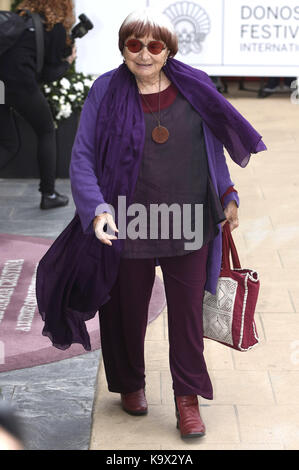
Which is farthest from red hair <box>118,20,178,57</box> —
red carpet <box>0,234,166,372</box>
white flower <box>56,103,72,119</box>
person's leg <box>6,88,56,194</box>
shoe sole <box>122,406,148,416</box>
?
white flower <box>56,103,72,119</box>

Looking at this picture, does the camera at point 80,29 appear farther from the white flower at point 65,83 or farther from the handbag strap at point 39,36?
the white flower at point 65,83

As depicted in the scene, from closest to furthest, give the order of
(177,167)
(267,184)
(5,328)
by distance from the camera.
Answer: (177,167)
(5,328)
(267,184)

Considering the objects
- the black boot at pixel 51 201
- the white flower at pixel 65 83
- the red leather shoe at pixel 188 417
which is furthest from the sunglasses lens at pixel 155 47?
the white flower at pixel 65 83

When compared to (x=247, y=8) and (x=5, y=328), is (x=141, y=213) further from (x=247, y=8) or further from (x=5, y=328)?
(x=247, y=8)

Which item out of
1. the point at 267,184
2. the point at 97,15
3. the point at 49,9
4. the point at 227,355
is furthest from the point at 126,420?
the point at 97,15

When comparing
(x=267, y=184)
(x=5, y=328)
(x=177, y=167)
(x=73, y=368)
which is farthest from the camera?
(x=267, y=184)

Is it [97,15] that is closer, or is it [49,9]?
[49,9]

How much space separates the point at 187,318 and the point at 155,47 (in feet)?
3.48

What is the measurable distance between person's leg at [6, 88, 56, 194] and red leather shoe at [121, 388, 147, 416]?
3.40 m

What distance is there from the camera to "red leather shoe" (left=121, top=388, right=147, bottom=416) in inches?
155

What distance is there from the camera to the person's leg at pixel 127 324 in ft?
11.9

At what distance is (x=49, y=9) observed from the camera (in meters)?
6.60

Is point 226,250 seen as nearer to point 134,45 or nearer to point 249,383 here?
point 249,383
